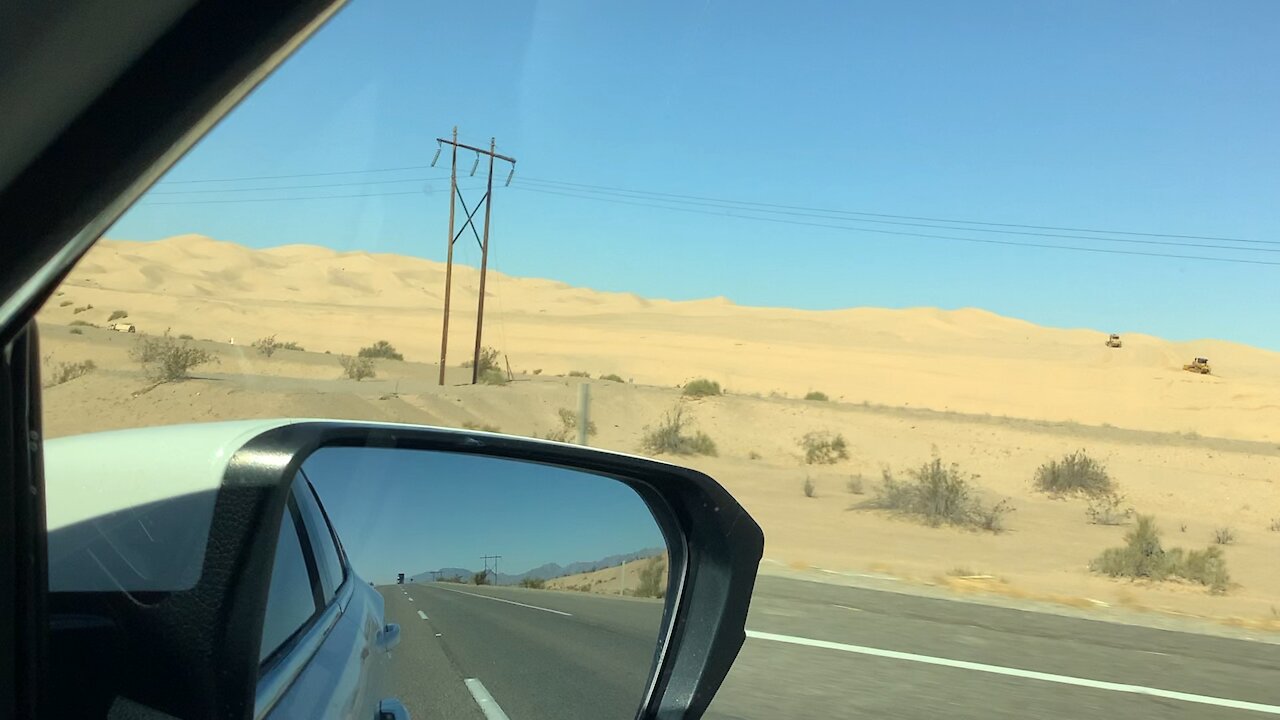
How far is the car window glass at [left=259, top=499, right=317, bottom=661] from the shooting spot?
6.72 ft

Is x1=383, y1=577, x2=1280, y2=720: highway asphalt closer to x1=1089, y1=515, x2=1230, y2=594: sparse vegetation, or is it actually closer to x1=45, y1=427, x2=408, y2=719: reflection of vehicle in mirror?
x1=45, y1=427, x2=408, y2=719: reflection of vehicle in mirror

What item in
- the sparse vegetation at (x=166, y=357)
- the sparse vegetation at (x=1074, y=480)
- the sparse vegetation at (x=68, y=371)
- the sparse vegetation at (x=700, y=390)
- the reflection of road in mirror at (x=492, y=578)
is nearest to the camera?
the reflection of road in mirror at (x=492, y=578)

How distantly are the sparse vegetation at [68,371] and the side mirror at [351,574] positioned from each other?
3.98 m

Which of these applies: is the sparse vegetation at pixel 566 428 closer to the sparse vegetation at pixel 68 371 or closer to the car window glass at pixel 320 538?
the sparse vegetation at pixel 68 371

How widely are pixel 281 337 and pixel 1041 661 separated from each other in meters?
39.1

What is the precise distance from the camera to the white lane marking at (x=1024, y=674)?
710 centimetres

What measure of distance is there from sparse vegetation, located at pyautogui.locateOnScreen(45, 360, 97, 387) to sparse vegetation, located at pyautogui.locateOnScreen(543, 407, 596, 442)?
17.9 metres

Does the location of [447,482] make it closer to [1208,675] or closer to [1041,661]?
[1041,661]

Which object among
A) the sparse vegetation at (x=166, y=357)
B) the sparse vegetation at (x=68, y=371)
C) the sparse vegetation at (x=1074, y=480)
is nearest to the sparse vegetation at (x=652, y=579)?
the sparse vegetation at (x=68, y=371)

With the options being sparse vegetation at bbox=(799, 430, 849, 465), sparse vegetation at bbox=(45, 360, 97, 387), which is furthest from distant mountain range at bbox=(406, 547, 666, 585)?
sparse vegetation at bbox=(799, 430, 849, 465)

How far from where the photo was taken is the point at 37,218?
5.80 feet

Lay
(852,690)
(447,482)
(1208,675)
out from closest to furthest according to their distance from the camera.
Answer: (447,482)
(852,690)
(1208,675)

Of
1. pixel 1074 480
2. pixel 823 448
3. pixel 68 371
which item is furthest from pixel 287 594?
pixel 823 448

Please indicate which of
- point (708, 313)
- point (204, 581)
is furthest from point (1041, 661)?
point (708, 313)
